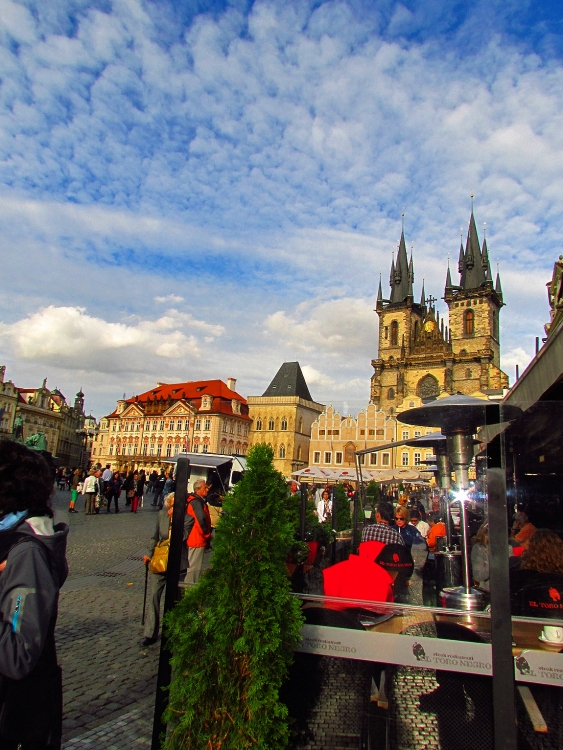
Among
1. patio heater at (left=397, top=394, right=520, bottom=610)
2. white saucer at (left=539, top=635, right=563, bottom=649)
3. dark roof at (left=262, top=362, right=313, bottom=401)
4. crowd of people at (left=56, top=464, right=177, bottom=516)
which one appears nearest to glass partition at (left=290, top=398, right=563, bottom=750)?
white saucer at (left=539, top=635, right=563, bottom=649)

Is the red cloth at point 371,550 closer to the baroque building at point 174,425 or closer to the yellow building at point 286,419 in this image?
the yellow building at point 286,419

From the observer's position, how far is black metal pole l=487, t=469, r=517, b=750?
7.32 feet

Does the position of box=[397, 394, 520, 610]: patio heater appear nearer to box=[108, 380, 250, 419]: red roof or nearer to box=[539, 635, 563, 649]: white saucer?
box=[539, 635, 563, 649]: white saucer

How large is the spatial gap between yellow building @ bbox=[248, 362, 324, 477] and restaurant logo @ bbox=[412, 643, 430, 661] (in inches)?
2450

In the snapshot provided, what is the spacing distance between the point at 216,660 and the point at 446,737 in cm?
117

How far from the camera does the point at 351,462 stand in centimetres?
5897

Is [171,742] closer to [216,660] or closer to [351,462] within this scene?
[216,660]

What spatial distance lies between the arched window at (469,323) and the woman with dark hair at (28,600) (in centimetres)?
6628

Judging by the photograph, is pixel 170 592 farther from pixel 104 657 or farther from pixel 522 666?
pixel 104 657

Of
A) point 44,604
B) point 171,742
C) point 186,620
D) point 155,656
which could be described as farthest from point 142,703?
point 44,604

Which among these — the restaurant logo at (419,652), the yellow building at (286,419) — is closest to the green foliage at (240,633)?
the restaurant logo at (419,652)

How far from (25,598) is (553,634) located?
2.27m

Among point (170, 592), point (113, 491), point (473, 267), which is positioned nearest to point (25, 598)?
point (170, 592)

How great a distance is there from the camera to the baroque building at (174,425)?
68.5m
